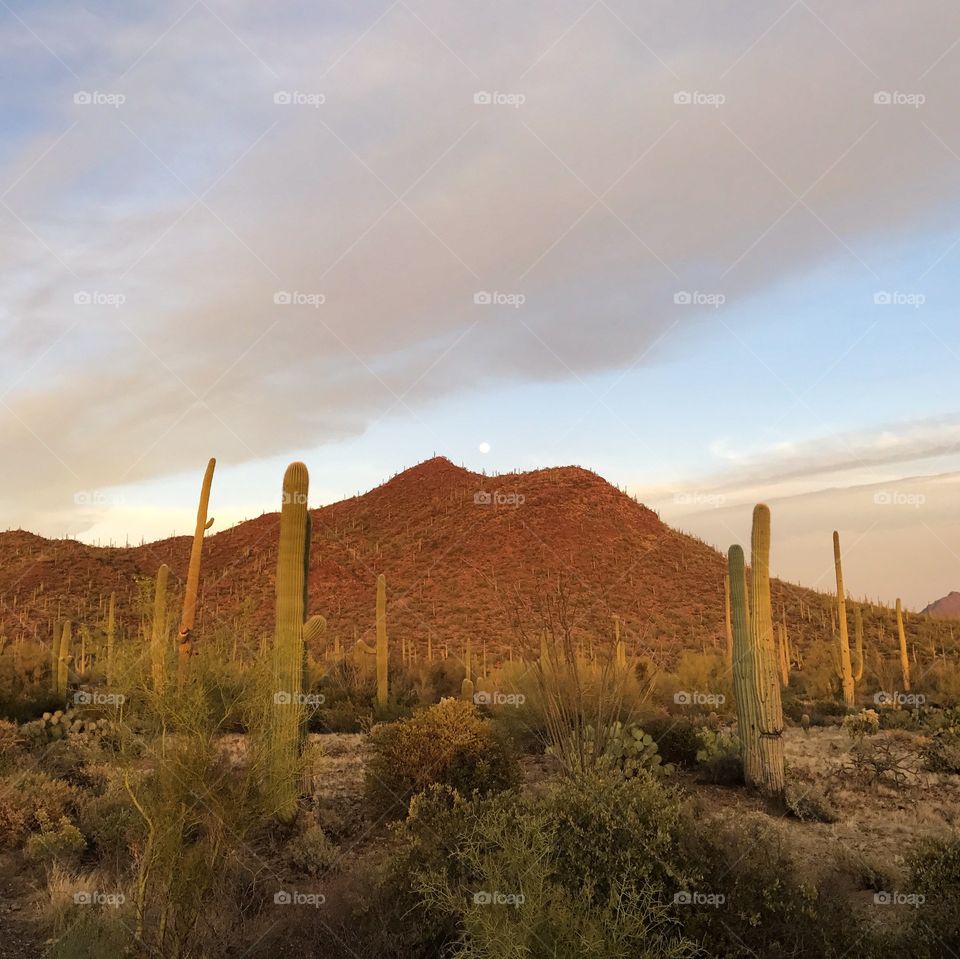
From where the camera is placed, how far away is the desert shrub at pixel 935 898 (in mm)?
5547

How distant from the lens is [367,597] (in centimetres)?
4447

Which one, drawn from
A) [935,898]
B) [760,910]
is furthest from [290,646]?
[935,898]

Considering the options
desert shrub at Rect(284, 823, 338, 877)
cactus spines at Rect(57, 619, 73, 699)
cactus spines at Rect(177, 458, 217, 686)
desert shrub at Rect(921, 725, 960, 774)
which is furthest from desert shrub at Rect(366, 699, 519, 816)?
cactus spines at Rect(57, 619, 73, 699)

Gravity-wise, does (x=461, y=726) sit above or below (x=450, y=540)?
below

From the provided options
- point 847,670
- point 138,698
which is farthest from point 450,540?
point 138,698

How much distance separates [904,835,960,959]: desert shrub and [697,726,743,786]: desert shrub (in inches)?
173

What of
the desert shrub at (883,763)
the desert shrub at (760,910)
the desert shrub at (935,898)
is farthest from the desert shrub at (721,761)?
the desert shrub at (760,910)

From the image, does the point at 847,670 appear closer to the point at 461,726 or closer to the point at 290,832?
the point at 461,726

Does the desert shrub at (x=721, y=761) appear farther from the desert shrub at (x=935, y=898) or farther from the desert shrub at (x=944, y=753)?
the desert shrub at (x=935, y=898)

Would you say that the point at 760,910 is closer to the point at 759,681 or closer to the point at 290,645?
the point at 759,681

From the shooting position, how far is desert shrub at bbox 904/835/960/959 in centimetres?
555

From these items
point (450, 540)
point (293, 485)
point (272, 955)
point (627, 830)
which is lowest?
point (272, 955)

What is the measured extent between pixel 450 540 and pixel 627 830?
43.6 metres

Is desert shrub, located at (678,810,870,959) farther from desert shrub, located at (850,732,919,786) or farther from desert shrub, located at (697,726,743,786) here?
desert shrub, located at (850,732,919,786)
